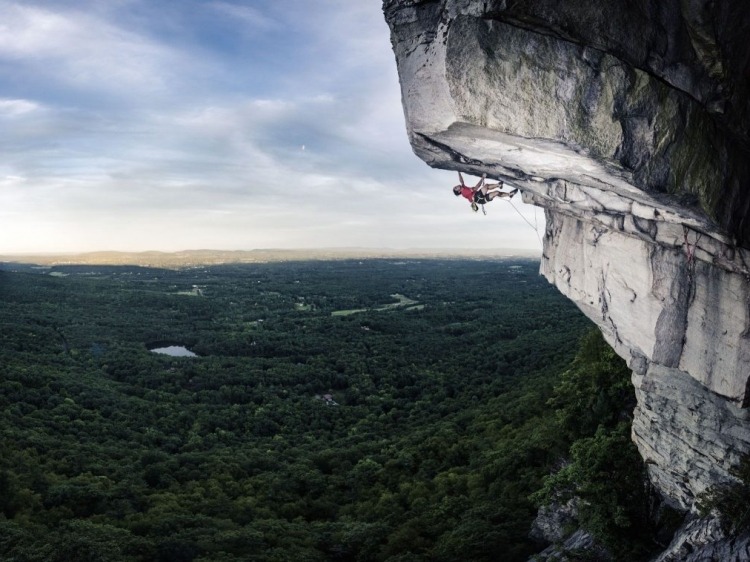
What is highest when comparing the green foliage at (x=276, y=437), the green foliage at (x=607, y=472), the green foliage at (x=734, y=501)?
the green foliage at (x=734, y=501)

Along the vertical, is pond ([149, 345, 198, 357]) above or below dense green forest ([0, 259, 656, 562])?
below

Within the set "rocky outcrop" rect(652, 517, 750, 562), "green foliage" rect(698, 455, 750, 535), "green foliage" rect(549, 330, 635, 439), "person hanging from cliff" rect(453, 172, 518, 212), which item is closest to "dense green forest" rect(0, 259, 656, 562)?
"green foliage" rect(549, 330, 635, 439)

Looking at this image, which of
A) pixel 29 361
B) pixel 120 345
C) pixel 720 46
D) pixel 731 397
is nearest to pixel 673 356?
pixel 731 397

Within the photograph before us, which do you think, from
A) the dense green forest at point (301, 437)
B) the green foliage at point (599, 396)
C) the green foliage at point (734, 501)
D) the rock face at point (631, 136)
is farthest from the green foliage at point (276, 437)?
the rock face at point (631, 136)

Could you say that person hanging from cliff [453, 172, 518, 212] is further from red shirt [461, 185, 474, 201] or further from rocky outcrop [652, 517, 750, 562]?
rocky outcrop [652, 517, 750, 562]

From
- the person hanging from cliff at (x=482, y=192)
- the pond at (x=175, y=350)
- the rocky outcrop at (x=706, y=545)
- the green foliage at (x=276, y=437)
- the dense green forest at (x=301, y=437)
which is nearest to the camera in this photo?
the rocky outcrop at (x=706, y=545)

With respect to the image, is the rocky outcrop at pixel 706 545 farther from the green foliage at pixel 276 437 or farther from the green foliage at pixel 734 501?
the green foliage at pixel 276 437

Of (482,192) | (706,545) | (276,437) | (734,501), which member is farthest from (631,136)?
(276,437)
